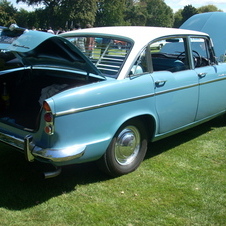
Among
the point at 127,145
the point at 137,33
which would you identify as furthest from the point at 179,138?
the point at 137,33

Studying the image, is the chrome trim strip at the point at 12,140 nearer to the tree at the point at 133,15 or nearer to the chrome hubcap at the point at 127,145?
the chrome hubcap at the point at 127,145

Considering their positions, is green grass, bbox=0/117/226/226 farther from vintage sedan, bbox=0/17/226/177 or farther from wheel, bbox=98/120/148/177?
vintage sedan, bbox=0/17/226/177

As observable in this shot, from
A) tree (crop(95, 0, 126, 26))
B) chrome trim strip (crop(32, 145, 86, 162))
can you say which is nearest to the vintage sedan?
chrome trim strip (crop(32, 145, 86, 162))

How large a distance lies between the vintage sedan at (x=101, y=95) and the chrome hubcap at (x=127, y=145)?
1cm

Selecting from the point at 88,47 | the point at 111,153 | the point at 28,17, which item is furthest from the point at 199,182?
the point at 28,17

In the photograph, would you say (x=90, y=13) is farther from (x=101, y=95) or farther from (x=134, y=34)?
(x=101, y=95)

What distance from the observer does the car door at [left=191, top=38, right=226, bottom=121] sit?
449 centimetres

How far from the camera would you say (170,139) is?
499cm

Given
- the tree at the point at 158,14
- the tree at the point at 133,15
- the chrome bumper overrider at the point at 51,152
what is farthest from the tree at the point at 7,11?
the chrome bumper overrider at the point at 51,152

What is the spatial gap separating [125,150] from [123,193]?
1.70 feet

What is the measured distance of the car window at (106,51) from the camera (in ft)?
11.8

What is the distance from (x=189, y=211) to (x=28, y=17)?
74063 mm

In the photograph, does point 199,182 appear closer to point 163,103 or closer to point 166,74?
point 163,103

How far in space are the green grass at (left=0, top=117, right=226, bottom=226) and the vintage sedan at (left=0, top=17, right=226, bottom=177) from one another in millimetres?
311
